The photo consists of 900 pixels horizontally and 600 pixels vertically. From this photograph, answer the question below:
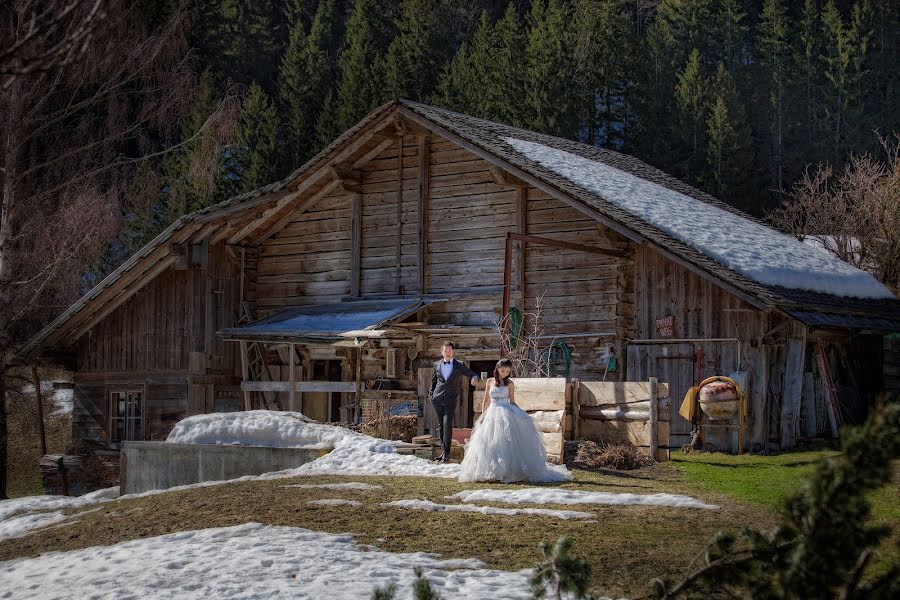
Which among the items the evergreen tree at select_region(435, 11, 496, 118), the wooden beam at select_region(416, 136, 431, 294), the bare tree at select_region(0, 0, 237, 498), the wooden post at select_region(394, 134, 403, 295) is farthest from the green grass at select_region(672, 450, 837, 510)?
the evergreen tree at select_region(435, 11, 496, 118)

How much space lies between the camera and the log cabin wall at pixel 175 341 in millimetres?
24984

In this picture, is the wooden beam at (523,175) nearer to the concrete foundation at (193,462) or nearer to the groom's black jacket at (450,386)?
the groom's black jacket at (450,386)

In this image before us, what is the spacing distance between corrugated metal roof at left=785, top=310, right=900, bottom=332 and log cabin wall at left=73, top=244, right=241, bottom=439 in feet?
41.7

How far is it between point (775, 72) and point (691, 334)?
40.6m

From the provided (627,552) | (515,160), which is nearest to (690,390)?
(515,160)

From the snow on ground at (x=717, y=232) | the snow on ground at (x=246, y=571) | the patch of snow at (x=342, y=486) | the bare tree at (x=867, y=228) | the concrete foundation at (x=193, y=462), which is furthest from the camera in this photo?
the bare tree at (x=867, y=228)

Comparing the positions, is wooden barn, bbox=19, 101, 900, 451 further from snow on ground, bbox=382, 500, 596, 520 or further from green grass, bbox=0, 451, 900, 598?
snow on ground, bbox=382, 500, 596, 520

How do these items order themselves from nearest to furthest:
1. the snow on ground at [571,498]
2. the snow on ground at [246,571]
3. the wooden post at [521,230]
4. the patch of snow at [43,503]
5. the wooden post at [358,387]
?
the snow on ground at [246,571] → the snow on ground at [571,498] → the patch of snow at [43,503] → the wooden post at [521,230] → the wooden post at [358,387]

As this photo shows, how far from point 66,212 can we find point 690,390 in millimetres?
17814

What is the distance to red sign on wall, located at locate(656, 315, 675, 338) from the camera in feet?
65.7

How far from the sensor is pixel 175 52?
31.8m

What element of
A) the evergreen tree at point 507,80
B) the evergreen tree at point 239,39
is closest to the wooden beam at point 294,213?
the evergreen tree at point 507,80

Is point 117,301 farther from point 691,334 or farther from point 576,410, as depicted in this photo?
point 576,410

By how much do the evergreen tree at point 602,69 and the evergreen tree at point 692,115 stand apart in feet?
8.10
